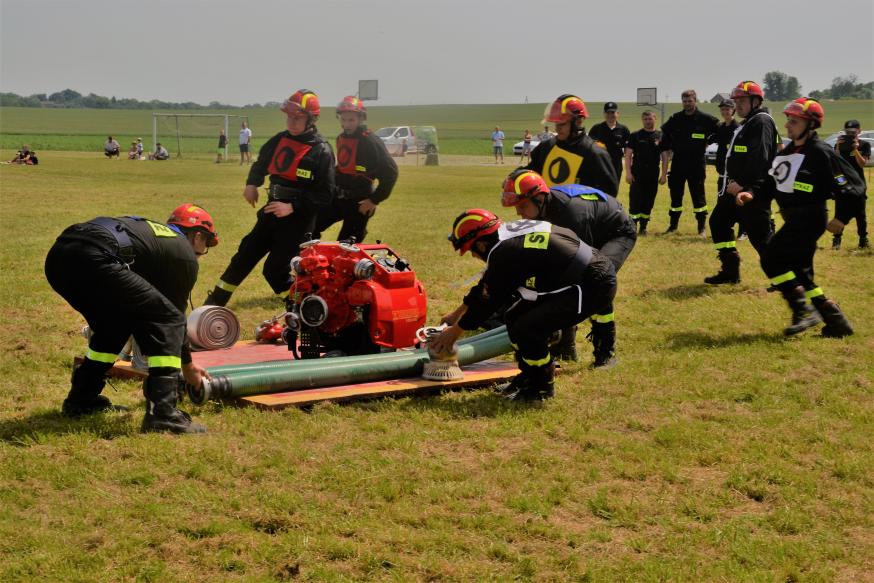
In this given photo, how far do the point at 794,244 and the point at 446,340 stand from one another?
13.9 feet

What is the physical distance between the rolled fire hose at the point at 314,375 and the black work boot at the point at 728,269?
18.4ft

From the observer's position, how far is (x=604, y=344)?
9.00 m

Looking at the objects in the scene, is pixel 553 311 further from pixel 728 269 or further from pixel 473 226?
pixel 728 269

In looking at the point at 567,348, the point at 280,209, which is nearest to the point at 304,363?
the point at 567,348

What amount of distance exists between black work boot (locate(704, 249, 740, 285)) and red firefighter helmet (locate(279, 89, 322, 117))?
584 centimetres

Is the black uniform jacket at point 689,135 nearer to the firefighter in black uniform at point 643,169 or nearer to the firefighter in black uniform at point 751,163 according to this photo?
the firefighter in black uniform at point 643,169

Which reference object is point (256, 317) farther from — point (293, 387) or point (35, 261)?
point (35, 261)

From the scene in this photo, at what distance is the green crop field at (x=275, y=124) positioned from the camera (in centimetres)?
6116

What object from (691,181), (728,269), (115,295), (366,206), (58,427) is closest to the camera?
(115,295)

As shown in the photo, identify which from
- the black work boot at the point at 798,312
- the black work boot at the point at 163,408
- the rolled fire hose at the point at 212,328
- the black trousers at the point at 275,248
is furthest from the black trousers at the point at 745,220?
the black work boot at the point at 163,408

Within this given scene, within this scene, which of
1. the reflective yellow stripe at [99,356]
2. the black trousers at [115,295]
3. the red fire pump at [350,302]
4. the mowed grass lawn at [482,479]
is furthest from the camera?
the red fire pump at [350,302]

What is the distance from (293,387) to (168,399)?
3.92 ft

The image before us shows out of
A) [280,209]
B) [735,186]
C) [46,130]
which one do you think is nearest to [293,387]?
[280,209]

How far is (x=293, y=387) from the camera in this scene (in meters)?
7.63
